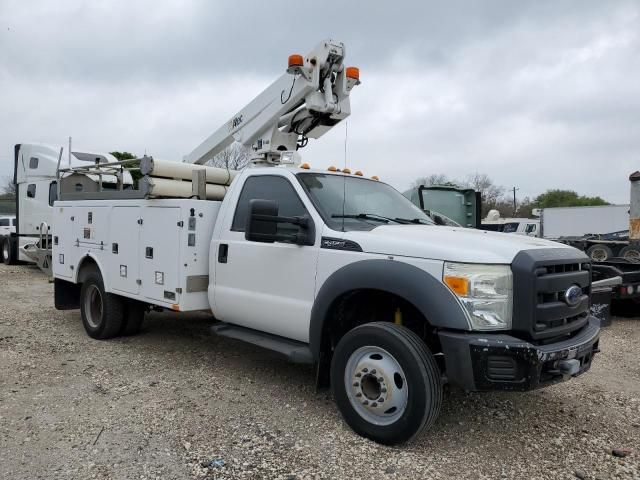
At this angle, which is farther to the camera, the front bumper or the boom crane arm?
the boom crane arm

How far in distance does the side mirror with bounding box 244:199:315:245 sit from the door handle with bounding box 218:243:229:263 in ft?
2.82

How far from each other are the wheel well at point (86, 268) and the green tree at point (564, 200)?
62.0m

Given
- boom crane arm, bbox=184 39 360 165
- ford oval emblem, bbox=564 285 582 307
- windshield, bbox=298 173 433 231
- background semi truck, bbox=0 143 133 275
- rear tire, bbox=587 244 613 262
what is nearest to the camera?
ford oval emblem, bbox=564 285 582 307

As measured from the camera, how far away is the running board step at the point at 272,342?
427 centimetres

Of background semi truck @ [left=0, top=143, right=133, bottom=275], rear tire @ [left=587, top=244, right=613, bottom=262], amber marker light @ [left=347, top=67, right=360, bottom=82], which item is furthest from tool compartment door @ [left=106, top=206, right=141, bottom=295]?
rear tire @ [left=587, top=244, right=613, bottom=262]

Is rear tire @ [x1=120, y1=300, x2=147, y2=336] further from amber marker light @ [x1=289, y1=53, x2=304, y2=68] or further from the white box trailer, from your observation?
the white box trailer

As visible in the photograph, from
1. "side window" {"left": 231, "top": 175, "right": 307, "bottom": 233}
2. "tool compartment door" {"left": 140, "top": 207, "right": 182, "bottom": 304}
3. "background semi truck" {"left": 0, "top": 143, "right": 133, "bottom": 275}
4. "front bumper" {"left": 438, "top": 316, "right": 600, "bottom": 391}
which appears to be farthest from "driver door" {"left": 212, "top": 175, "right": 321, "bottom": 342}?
"background semi truck" {"left": 0, "top": 143, "right": 133, "bottom": 275}

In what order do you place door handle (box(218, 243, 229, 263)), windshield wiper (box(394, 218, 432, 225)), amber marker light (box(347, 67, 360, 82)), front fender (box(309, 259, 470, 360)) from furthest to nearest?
amber marker light (box(347, 67, 360, 82))
door handle (box(218, 243, 229, 263))
windshield wiper (box(394, 218, 432, 225))
front fender (box(309, 259, 470, 360))

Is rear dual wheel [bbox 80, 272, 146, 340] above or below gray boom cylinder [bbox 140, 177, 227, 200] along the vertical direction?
below

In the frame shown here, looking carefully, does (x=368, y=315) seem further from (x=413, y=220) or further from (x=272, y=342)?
(x=413, y=220)

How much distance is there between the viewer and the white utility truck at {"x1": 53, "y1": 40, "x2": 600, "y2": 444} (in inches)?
135

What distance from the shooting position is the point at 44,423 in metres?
4.06

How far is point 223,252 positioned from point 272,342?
1.02 meters

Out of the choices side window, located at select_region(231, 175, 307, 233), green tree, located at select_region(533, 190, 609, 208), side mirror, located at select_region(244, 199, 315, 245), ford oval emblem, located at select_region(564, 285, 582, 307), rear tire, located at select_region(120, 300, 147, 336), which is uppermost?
green tree, located at select_region(533, 190, 609, 208)
